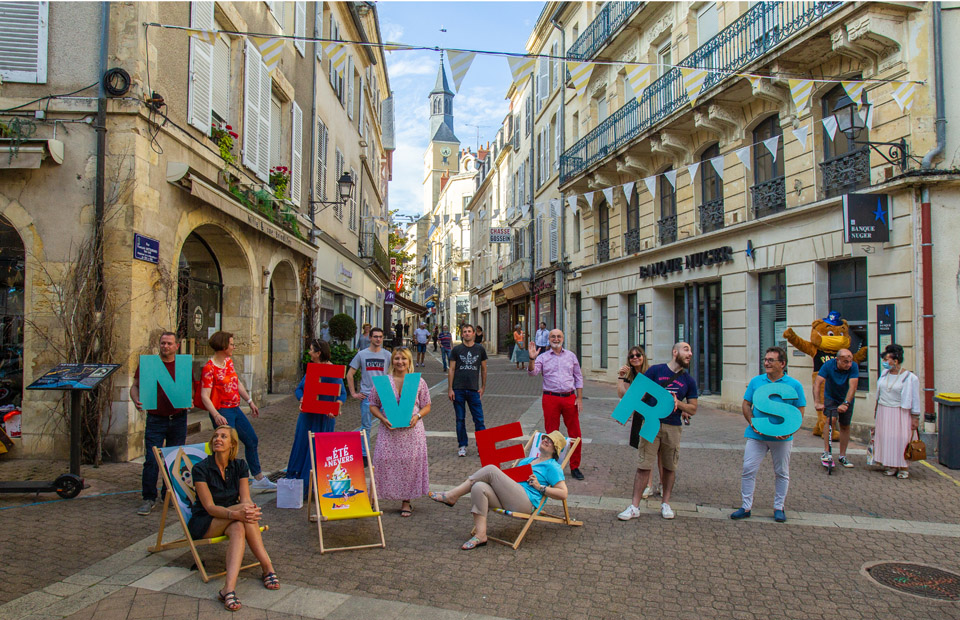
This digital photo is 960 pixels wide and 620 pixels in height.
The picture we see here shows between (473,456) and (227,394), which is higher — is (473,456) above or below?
below

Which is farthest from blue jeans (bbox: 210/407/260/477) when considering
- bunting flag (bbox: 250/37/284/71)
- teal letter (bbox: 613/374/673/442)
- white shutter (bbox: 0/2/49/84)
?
white shutter (bbox: 0/2/49/84)

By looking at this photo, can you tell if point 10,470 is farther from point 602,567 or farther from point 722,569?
point 722,569

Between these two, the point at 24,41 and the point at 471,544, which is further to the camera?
the point at 24,41

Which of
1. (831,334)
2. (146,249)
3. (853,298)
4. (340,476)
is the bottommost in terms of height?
(340,476)

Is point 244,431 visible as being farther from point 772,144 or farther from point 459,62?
point 772,144

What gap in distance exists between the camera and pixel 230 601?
368 centimetres

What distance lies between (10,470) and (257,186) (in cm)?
Result: 651

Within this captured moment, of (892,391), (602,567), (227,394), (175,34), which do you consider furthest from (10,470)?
(892,391)

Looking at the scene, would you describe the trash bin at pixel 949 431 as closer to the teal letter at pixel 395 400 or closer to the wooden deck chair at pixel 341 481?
the teal letter at pixel 395 400

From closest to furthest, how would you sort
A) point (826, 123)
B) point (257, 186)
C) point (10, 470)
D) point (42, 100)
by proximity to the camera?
point (10, 470) < point (42, 100) < point (826, 123) < point (257, 186)

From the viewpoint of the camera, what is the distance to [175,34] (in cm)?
868

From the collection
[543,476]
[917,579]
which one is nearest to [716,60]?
[543,476]

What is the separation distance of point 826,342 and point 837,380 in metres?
1.82

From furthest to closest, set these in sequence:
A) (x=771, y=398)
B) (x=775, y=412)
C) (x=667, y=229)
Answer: (x=667, y=229) < (x=771, y=398) < (x=775, y=412)
